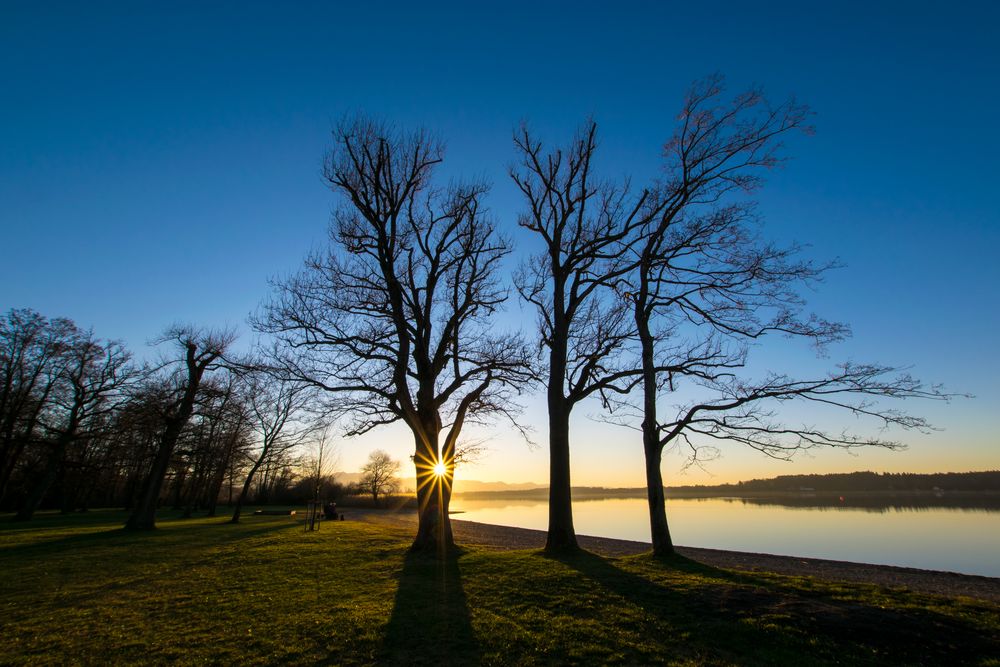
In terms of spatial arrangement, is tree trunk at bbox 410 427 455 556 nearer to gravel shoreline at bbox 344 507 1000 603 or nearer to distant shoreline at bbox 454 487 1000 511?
gravel shoreline at bbox 344 507 1000 603

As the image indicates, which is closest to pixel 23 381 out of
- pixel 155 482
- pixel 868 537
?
pixel 155 482

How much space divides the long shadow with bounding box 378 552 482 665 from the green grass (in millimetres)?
36

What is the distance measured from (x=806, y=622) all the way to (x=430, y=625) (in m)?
5.31

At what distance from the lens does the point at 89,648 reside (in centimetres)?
610

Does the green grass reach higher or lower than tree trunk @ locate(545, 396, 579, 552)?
lower

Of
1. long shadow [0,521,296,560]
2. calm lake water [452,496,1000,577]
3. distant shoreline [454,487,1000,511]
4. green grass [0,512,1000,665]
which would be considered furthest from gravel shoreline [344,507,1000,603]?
distant shoreline [454,487,1000,511]

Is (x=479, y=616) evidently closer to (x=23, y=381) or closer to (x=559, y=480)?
(x=559, y=480)

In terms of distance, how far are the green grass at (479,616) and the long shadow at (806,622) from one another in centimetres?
3

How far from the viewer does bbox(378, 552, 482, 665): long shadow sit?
568 cm

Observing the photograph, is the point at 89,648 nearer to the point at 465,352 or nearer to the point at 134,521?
the point at 465,352

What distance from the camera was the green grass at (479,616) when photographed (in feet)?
18.5

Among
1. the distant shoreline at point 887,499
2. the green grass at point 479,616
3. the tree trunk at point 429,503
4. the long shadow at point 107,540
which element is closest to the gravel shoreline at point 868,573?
the green grass at point 479,616

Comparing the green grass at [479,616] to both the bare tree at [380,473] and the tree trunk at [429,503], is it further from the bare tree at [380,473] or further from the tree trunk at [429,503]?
the bare tree at [380,473]

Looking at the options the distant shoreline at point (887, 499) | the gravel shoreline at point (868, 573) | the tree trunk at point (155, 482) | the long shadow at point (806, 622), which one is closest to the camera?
the long shadow at point (806, 622)
